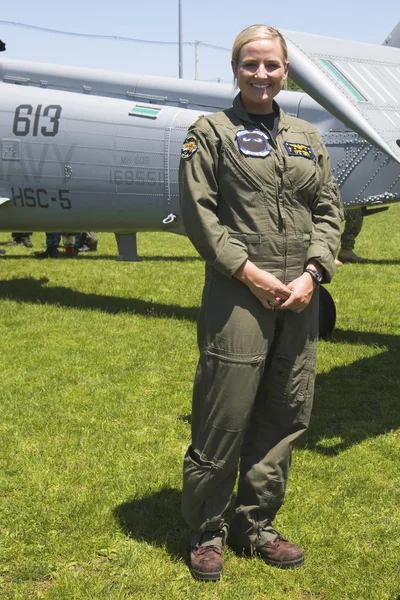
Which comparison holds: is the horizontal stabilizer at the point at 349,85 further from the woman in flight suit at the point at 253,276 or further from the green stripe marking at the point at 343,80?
the woman in flight suit at the point at 253,276

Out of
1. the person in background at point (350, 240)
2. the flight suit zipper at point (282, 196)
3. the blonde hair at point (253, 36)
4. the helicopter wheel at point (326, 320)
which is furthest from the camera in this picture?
the person in background at point (350, 240)

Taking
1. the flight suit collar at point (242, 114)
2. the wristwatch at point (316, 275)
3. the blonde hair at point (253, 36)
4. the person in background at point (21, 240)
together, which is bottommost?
the person in background at point (21, 240)

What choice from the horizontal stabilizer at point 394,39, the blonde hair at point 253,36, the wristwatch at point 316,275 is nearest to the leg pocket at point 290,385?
the wristwatch at point 316,275

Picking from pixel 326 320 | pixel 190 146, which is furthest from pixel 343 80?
pixel 326 320

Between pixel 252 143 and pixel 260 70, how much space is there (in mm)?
297

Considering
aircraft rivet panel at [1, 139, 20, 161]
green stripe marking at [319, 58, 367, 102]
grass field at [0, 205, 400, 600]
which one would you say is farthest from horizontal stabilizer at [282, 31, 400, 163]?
aircraft rivet panel at [1, 139, 20, 161]

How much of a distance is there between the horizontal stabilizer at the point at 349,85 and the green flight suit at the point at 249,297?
51.2 inches

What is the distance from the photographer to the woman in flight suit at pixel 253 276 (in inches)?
117

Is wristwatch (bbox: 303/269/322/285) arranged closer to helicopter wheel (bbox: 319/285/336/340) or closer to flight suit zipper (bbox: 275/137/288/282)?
flight suit zipper (bbox: 275/137/288/282)

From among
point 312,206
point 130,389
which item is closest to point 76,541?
point 312,206

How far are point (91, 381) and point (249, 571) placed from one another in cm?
308

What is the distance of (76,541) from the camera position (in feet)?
11.7

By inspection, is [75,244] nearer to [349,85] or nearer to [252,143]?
[349,85]

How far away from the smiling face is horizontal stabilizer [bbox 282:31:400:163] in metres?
1.40
